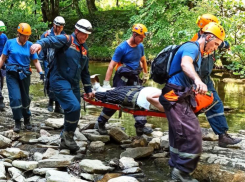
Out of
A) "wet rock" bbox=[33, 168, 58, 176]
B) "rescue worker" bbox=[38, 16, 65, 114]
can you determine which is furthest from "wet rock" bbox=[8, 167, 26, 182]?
"rescue worker" bbox=[38, 16, 65, 114]

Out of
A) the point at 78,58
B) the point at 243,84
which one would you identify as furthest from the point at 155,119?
the point at 243,84

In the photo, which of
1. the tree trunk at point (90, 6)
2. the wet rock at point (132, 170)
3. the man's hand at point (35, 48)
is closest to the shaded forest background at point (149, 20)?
the tree trunk at point (90, 6)

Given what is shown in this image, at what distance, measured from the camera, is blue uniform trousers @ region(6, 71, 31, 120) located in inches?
242

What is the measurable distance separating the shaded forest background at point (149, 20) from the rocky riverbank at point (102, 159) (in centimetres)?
307

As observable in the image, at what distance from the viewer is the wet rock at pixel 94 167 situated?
441 centimetres

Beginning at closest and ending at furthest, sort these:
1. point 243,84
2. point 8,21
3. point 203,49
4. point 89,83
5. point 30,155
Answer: point 203,49
point 30,155
point 89,83
point 243,84
point 8,21

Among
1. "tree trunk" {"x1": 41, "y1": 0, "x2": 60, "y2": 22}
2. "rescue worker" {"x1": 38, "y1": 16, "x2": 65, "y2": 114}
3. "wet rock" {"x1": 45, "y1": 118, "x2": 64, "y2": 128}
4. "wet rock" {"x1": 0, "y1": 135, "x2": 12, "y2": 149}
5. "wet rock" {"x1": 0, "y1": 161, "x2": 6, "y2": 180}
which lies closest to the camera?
"wet rock" {"x1": 0, "y1": 161, "x2": 6, "y2": 180}

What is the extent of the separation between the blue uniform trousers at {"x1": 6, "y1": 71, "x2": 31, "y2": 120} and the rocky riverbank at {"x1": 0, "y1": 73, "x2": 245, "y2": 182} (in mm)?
413

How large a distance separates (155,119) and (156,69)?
Answer: 170 inches

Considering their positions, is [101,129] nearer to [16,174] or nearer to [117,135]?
[117,135]

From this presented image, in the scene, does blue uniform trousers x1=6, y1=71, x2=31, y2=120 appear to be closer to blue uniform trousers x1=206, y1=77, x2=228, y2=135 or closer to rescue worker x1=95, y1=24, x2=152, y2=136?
rescue worker x1=95, y1=24, x2=152, y2=136

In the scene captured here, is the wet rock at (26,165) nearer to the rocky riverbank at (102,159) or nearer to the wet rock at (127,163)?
the rocky riverbank at (102,159)

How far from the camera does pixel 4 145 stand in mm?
5309

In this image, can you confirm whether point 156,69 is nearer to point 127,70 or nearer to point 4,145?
point 127,70
